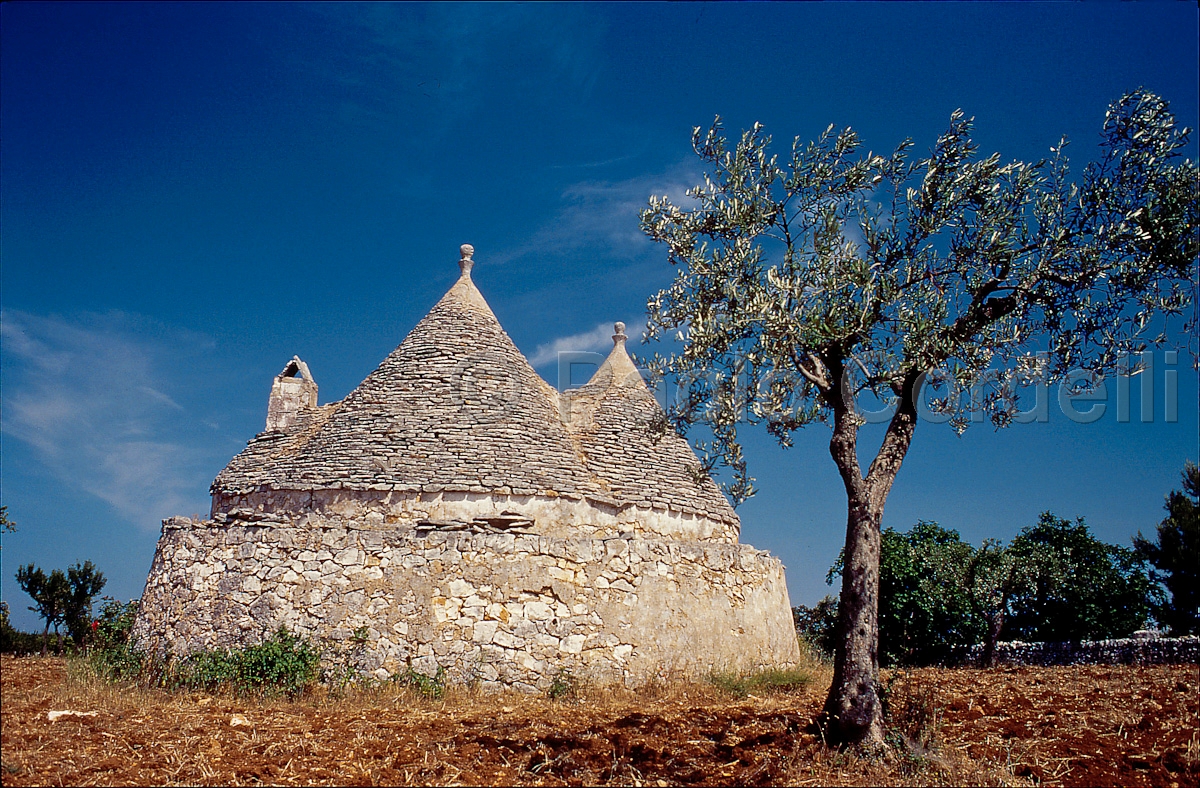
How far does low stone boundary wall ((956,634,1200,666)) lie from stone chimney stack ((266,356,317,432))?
17830 millimetres

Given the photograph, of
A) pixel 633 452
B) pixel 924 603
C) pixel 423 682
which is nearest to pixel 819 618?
pixel 924 603

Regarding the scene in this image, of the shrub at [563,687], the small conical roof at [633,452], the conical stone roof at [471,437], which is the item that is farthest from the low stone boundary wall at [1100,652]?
the shrub at [563,687]

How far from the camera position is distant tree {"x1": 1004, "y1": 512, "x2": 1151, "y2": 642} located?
2270 cm

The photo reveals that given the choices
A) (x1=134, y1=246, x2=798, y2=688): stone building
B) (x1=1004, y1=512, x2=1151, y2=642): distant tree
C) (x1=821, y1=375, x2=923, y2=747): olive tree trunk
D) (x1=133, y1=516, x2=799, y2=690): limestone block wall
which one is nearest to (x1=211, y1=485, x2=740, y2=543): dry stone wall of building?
(x1=134, y1=246, x2=798, y2=688): stone building

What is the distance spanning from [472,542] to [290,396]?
789cm

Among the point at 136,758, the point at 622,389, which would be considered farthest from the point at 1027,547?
the point at 136,758

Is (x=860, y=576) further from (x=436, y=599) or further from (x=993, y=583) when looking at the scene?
(x=993, y=583)

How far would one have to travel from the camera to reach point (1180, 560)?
2638 cm

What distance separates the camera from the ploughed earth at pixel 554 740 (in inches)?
266

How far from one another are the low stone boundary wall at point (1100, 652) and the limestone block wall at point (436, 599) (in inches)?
419

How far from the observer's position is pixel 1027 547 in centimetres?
2248

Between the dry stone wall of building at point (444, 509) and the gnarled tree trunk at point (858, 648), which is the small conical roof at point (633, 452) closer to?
the dry stone wall of building at point (444, 509)

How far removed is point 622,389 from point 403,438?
216 inches

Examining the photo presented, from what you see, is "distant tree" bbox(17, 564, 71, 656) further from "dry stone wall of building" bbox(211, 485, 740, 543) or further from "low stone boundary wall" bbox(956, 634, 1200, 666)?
"low stone boundary wall" bbox(956, 634, 1200, 666)
